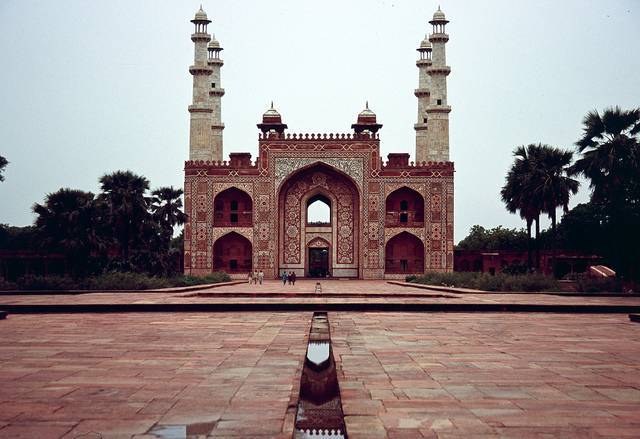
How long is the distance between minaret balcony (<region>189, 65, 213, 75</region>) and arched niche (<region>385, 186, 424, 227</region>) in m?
10.5

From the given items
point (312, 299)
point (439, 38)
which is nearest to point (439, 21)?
point (439, 38)

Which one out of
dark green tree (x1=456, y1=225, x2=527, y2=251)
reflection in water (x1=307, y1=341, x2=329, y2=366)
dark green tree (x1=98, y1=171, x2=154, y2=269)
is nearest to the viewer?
reflection in water (x1=307, y1=341, x2=329, y2=366)

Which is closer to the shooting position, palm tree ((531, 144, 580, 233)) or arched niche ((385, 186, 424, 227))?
palm tree ((531, 144, 580, 233))

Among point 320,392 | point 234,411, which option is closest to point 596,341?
point 320,392

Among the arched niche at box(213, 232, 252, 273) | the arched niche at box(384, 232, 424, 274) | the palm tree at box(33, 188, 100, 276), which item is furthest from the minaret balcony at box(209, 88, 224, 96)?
the palm tree at box(33, 188, 100, 276)

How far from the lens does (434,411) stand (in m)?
4.17

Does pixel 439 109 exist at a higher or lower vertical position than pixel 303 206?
higher

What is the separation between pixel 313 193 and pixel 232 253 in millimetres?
4952

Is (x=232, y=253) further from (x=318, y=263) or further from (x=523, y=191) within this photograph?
(x=523, y=191)

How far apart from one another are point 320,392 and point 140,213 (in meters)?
25.3

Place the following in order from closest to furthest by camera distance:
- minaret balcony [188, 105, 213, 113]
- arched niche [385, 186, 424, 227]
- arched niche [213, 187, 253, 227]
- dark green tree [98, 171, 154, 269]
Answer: dark green tree [98, 171, 154, 269] → minaret balcony [188, 105, 213, 113] → arched niche [213, 187, 253, 227] → arched niche [385, 186, 424, 227]

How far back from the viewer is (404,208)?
37344 mm

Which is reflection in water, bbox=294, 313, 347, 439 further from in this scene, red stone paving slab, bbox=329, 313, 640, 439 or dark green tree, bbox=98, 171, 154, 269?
dark green tree, bbox=98, 171, 154, 269

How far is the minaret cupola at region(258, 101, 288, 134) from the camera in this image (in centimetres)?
3844
